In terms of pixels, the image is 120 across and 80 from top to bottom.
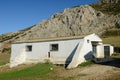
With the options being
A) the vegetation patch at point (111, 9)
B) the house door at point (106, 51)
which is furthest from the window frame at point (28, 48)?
the vegetation patch at point (111, 9)

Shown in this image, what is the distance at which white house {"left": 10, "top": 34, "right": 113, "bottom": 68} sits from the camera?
1257 inches

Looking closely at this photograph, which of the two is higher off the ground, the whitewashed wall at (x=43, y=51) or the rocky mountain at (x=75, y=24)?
the rocky mountain at (x=75, y=24)

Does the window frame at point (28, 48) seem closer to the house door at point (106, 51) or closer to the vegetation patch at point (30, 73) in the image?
the vegetation patch at point (30, 73)

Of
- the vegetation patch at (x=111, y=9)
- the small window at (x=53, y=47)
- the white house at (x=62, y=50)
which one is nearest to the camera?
the white house at (x=62, y=50)

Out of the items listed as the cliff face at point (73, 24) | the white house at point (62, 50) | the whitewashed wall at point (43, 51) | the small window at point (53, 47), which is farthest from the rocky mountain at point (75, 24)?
the small window at point (53, 47)

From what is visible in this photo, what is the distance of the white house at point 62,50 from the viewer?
31938 millimetres

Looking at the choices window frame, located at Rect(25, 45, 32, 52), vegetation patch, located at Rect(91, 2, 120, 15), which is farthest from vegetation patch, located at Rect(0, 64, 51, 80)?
vegetation patch, located at Rect(91, 2, 120, 15)

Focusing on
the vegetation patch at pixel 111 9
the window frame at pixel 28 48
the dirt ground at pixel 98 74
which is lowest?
the dirt ground at pixel 98 74

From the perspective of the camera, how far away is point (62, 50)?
111 ft

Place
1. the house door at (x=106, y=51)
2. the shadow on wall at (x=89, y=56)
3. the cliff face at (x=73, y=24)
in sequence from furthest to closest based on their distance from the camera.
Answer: the cliff face at (x=73, y=24)
the house door at (x=106, y=51)
the shadow on wall at (x=89, y=56)

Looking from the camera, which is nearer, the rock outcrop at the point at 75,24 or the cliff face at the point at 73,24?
the rock outcrop at the point at 75,24

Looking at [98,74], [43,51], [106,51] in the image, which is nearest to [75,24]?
[106,51]

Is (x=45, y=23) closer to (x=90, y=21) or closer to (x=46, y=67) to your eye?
(x=90, y=21)

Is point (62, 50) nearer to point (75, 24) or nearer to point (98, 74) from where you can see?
point (98, 74)
